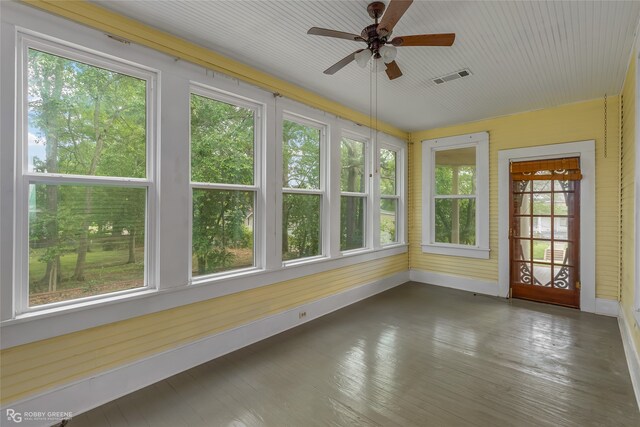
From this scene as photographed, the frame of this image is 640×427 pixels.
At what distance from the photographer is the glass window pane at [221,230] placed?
2.86m

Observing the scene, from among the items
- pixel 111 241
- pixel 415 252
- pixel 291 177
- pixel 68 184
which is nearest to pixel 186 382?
pixel 111 241

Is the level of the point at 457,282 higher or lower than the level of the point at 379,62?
lower

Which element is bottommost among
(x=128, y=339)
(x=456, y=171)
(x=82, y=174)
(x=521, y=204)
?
(x=128, y=339)

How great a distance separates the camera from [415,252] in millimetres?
5949

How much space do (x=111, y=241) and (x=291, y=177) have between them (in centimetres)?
203

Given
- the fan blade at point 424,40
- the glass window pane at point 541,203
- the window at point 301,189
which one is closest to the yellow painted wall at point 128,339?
the window at point 301,189

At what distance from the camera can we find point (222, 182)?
304 cm

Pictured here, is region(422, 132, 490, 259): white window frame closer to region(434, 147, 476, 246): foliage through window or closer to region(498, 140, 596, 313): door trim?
region(434, 147, 476, 246): foliage through window

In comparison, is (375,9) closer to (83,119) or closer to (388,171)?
A: (83,119)

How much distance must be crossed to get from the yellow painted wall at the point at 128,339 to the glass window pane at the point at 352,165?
5.56 feet

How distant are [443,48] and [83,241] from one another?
351 cm

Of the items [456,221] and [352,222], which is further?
[456,221]

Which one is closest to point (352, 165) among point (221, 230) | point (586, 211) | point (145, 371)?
point (221, 230)

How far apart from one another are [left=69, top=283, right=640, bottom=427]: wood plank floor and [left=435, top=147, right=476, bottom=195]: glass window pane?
2.47 meters
